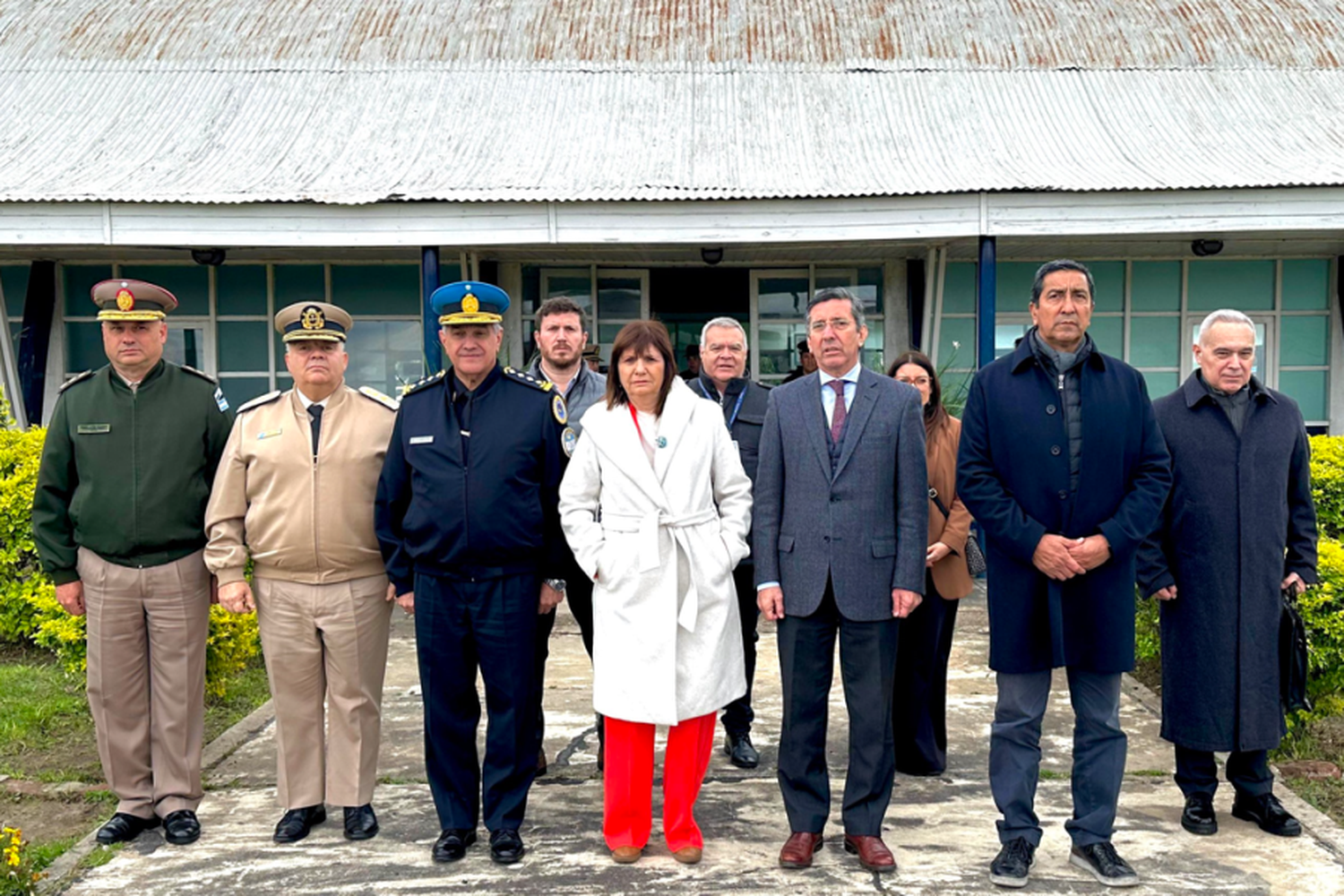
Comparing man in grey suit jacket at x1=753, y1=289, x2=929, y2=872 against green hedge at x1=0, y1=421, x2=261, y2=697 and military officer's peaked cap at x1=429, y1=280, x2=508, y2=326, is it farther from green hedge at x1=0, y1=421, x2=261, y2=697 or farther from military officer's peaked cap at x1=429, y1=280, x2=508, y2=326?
green hedge at x1=0, y1=421, x2=261, y2=697

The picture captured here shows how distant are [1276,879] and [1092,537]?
1258 millimetres

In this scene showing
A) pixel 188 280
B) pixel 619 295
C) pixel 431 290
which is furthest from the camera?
pixel 619 295

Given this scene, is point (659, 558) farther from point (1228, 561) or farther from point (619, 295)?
point (619, 295)

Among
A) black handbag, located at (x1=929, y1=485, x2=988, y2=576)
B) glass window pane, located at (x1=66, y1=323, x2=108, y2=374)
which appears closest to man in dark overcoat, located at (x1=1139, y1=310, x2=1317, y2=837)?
black handbag, located at (x1=929, y1=485, x2=988, y2=576)

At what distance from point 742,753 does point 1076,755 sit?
153 centimetres

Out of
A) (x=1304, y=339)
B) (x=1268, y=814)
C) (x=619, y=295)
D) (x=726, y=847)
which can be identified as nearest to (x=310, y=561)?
(x=726, y=847)

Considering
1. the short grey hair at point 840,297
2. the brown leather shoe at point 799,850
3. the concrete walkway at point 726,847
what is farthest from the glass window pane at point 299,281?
the brown leather shoe at point 799,850

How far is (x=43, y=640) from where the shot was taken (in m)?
6.12

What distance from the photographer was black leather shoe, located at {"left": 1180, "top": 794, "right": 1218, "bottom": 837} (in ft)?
13.5

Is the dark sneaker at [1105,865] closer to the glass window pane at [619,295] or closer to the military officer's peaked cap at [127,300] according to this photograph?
the military officer's peaked cap at [127,300]

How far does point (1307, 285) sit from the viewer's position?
487 inches

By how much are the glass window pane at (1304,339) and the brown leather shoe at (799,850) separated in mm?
10727

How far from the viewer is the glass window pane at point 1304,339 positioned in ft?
40.7

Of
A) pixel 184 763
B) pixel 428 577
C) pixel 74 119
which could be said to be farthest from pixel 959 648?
pixel 74 119
